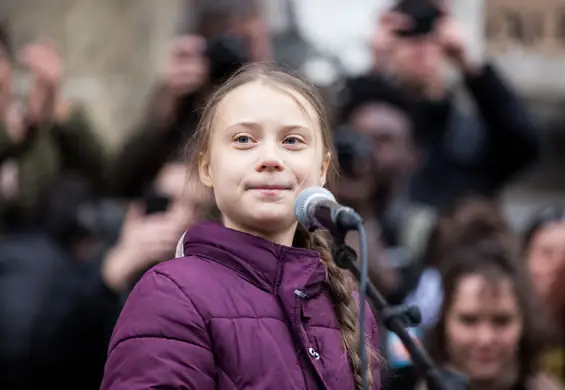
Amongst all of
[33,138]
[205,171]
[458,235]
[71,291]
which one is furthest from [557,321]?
[205,171]

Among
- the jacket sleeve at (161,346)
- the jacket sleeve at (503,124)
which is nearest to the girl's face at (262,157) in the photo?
the jacket sleeve at (161,346)

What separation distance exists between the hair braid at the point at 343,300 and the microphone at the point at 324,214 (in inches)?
6.2

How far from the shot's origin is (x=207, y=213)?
103 inches

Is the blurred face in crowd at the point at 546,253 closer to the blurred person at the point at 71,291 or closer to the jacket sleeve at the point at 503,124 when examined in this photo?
the jacket sleeve at the point at 503,124

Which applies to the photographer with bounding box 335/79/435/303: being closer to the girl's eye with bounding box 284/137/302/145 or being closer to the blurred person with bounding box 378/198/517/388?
the blurred person with bounding box 378/198/517/388

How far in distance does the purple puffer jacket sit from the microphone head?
0.08 metres

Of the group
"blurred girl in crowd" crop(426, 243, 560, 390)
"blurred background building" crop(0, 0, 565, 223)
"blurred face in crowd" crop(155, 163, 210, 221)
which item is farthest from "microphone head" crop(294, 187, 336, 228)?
"blurred background building" crop(0, 0, 565, 223)

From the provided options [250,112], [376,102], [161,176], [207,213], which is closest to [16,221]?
[161,176]

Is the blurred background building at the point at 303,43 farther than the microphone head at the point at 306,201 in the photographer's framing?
Yes

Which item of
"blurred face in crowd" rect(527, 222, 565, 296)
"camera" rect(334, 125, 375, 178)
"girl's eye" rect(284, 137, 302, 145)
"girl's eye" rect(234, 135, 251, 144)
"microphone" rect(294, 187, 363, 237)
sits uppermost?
"girl's eye" rect(234, 135, 251, 144)

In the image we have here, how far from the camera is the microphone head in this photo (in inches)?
86.4

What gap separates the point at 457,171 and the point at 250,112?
2.95m

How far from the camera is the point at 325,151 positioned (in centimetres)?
239

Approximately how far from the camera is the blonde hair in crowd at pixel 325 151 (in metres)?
2.28
